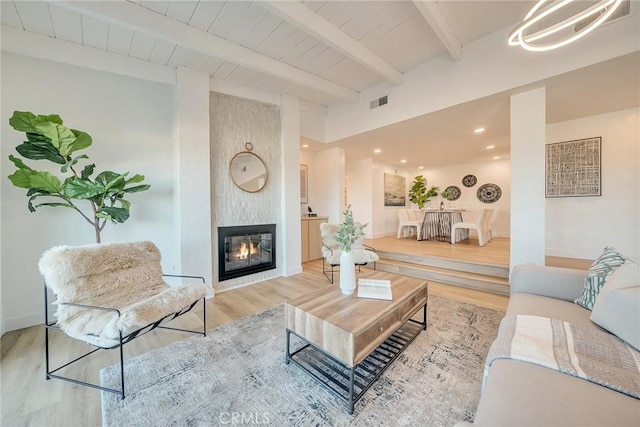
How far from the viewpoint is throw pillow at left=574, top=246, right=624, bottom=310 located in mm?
1480

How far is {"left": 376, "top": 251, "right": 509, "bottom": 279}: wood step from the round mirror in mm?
2728

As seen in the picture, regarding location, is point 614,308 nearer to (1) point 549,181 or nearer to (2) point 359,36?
(2) point 359,36

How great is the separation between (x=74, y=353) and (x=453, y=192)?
8.77 m

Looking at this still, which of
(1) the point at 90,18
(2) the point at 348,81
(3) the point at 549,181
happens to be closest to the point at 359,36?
(2) the point at 348,81

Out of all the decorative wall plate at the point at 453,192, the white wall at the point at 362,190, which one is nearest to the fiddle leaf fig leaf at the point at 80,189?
the white wall at the point at 362,190

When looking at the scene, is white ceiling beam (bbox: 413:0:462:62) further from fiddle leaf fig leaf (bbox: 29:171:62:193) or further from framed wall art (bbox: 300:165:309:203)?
fiddle leaf fig leaf (bbox: 29:171:62:193)

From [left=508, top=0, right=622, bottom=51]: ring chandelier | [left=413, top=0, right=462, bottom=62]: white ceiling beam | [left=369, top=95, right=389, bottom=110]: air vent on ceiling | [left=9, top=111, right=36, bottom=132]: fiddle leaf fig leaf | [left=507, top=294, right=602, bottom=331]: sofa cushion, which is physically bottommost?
[left=507, top=294, right=602, bottom=331]: sofa cushion

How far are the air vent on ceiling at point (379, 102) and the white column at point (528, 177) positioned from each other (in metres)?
1.65

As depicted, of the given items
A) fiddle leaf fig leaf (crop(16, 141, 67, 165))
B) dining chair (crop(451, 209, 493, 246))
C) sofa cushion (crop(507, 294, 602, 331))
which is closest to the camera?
sofa cushion (crop(507, 294, 602, 331))

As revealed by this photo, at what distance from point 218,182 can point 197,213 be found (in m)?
0.54

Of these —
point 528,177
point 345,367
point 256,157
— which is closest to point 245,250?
point 256,157

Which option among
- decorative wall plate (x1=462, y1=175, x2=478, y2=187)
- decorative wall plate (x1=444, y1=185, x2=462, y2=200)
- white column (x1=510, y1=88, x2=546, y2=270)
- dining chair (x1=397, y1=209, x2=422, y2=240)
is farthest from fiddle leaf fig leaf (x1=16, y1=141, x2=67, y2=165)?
decorative wall plate (x1=462, y1=175, x2=478, y2=187)

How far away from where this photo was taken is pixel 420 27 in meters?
2.62

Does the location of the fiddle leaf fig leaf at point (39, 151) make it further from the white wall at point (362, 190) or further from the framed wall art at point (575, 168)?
the framed wall art at point (575, 168)
